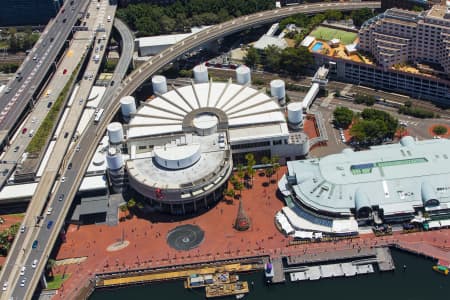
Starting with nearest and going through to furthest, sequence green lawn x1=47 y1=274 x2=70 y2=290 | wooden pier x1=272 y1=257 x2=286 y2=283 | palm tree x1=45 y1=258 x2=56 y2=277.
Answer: wooden pier x1=272 y1=257 x2=286 y2=283 < green lawn x1=47 y1=274 x2=70 y2=290 < palm tree x1=45 y1=258 x2=56 y2=277

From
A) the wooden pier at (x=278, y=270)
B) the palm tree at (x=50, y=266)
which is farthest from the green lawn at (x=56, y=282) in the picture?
the wooden pier at (x=278, y=270)

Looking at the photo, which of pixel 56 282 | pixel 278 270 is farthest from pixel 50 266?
pixel 278 270

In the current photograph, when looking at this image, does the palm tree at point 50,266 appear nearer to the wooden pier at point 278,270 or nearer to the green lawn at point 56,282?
the green lawn at point 56,282

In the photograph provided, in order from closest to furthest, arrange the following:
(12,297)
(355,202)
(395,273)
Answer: (12,297)
(395,273)
(355,202)

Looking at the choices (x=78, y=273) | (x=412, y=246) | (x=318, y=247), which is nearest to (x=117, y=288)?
(x=78, y=273)

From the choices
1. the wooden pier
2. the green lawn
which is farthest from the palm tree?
the wooden pier

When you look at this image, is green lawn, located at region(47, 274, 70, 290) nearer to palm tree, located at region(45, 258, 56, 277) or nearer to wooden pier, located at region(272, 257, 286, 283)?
palm tree, located at region(45, 258, 56, 277)

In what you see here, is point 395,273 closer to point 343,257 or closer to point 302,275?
point 343,257

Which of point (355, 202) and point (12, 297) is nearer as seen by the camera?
point (12, 297)

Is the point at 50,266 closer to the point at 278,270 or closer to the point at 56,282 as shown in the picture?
the point at 56,282
